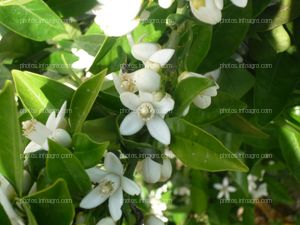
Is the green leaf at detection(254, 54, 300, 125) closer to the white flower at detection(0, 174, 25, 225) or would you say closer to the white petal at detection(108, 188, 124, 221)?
the white petal at detection(108, 188, 124, 221)

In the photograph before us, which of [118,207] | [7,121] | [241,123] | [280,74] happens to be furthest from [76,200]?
[280,74]

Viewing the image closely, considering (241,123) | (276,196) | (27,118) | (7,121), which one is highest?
Answer: (7,121)

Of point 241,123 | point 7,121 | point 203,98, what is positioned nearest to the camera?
point 7,121

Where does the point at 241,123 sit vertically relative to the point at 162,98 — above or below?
below

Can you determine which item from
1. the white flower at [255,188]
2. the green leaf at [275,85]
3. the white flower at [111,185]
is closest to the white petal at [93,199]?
the white flower at [111,185]

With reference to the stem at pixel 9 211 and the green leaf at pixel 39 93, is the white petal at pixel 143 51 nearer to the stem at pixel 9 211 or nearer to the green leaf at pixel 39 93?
the green leaf at pixel 39 93

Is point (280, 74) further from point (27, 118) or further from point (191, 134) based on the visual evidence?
point (27, 118)
